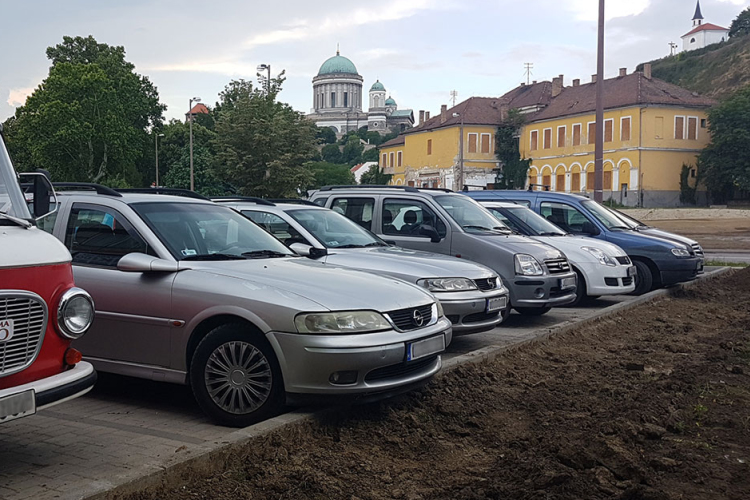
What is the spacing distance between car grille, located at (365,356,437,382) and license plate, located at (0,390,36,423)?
2.18 meters

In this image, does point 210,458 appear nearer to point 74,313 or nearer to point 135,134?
point 74,313

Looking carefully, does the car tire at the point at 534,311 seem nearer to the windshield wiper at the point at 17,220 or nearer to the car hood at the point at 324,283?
the car hood at the point at 324,283

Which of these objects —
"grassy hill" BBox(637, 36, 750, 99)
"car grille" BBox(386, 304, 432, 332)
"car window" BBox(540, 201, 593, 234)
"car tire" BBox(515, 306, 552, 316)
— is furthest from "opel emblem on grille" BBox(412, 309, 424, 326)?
"grassy hill" BBox(637, 36, 750, 99)

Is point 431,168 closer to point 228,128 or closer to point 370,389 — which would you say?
point 228,128

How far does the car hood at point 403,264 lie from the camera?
8.59 meters

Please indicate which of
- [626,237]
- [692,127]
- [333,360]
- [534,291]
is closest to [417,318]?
[333,360]

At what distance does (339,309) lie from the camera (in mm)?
5559

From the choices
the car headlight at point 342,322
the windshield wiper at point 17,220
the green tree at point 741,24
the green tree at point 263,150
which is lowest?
the car headlight at point 342,322

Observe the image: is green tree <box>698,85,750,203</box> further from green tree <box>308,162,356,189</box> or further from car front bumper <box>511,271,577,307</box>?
green tree <box>308,162,356,189</box>

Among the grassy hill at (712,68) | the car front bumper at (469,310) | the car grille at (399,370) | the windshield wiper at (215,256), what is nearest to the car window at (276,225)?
the car front bumper at (469,310)

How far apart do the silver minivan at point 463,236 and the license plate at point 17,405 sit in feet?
22.8

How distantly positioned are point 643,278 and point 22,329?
39.7ft

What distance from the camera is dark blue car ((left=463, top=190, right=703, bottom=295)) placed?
46.9 feet

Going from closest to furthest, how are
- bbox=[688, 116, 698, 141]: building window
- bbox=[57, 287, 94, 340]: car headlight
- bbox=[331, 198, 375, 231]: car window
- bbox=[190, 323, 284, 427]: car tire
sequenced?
1. bbox=[57, 287, 94, 340]: car headlight
2. bbox=[190, 323, 284, 427]: car tire
3. bbox=[331, 198, 375, 231]: car window
4. bbox=[688, 116, 698, 141]: building window
